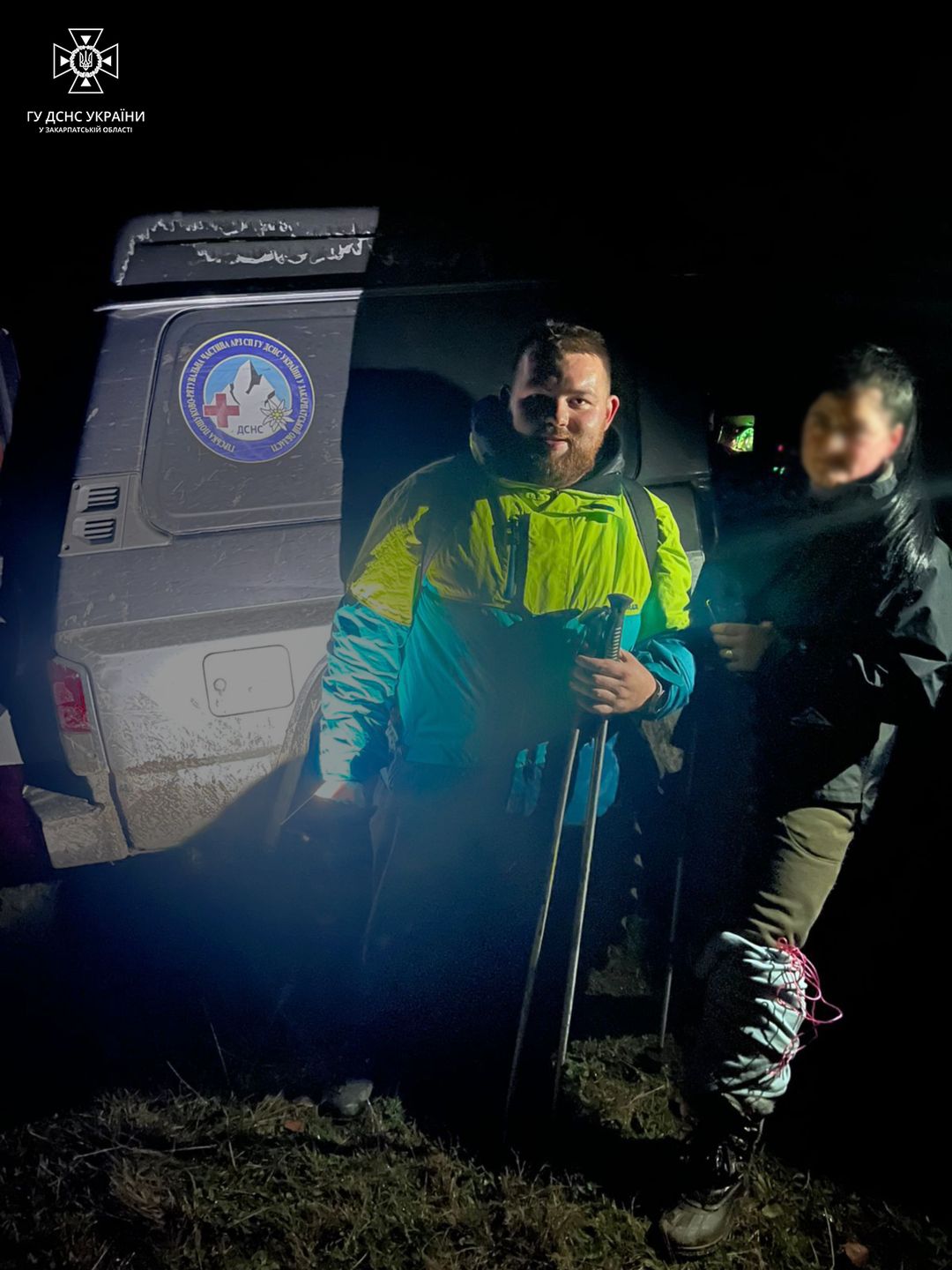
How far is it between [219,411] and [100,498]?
493 millimetres

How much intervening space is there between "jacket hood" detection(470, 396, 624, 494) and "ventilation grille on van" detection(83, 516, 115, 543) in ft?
4.05

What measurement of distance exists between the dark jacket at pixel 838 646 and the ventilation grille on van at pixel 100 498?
2040 mm

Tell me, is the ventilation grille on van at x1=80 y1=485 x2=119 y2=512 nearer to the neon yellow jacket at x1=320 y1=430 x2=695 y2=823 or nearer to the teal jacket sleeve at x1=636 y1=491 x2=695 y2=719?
the neon yellow jacket at x1=320 y1=430 x2=695 y2=823

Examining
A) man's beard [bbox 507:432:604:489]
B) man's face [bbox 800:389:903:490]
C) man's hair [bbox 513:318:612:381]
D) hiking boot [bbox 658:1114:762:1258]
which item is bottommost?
hiking boot [bbox 658:1114:762:1258]

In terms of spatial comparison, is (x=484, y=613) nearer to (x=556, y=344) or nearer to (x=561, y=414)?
(x=561, y=414)

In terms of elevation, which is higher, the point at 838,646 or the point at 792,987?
the point at 838,646

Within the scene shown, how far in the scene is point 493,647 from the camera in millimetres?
2527

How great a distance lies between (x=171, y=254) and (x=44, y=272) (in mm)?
6272

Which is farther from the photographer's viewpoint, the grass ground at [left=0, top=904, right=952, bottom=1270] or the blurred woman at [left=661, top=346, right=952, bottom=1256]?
the grass ground at [left=0, top=904, right=952, bottom=1270]

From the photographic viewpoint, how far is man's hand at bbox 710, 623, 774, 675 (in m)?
2.27

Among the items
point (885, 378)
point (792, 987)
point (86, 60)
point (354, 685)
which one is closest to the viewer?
point (885, 378)

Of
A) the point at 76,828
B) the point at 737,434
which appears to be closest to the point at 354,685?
the point at 76,828

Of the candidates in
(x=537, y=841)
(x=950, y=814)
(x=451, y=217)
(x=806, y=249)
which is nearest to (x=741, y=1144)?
(x=537, y=841)

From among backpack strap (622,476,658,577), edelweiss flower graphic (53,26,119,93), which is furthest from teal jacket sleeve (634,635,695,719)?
edelweiss flower graphic (53,26,119,93)
